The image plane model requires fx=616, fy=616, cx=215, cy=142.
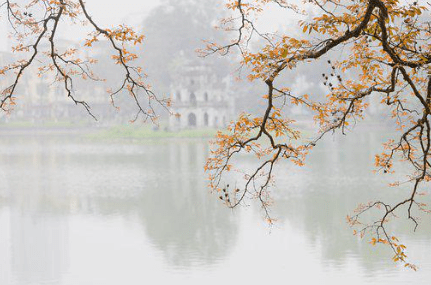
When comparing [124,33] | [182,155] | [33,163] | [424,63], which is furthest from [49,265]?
[182,155]

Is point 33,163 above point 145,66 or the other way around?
the other way around

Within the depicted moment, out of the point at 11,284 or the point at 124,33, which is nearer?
the point at 124,33

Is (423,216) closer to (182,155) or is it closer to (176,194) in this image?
(176,194)

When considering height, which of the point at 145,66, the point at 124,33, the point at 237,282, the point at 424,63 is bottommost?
the point at 237,282

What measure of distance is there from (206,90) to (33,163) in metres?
21.4

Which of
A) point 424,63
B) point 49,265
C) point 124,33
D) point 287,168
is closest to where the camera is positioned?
point 424,63

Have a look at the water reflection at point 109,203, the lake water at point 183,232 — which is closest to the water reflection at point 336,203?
the lake water at point 183,232

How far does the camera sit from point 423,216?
15.5 meters

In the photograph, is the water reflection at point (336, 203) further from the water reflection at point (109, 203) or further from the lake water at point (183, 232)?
the water reflection at point (109, 203)

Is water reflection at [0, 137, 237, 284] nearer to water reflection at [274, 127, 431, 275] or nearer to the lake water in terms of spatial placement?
the lake water

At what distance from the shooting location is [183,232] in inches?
579

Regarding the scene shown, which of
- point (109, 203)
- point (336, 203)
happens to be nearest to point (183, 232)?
point (109, 203)

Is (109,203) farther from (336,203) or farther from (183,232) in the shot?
(336,203)

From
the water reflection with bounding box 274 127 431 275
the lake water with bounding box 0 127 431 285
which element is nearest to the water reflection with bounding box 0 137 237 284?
the lake water with bounding box 0 127 431 285
